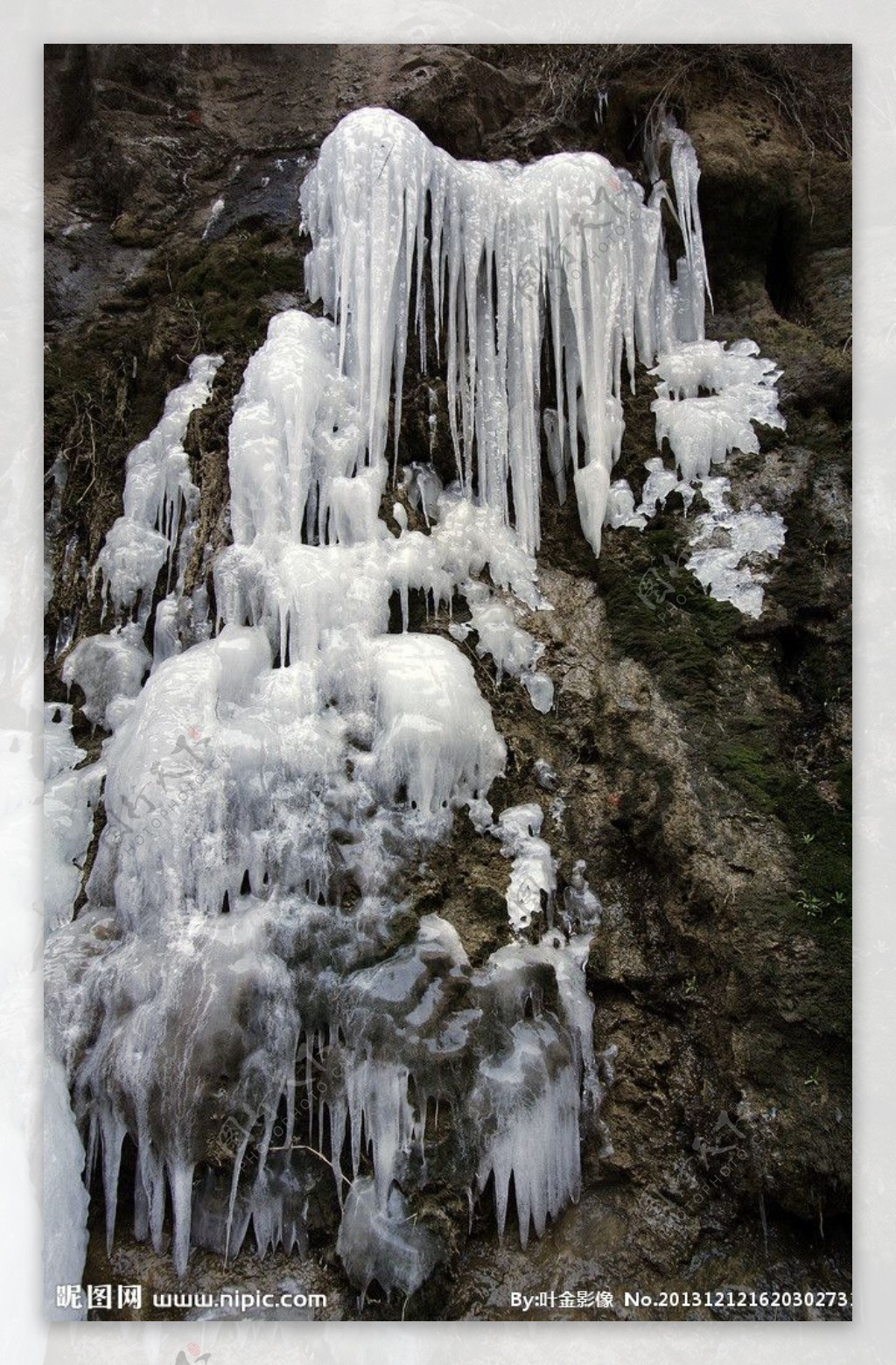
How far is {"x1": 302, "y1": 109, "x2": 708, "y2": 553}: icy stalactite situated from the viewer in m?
3.56

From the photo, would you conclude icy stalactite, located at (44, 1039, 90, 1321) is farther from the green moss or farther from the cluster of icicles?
the green moss

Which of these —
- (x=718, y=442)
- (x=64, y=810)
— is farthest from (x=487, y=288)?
(x=64, y=810)

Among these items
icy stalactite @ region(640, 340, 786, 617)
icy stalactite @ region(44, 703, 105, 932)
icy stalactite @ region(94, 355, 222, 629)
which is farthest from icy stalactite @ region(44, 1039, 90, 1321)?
icy stalactite @ region(640, 340, 786, 617)

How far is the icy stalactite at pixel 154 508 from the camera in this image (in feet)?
11.7

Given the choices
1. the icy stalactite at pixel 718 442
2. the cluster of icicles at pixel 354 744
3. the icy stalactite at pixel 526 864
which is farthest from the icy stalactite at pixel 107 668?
the icy stalactite at pixel 718 442

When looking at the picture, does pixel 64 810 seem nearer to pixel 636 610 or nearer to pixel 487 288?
pixel 636 610

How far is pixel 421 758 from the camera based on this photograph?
3.13 m

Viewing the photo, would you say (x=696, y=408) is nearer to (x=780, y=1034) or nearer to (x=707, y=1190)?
(x=780, y=1034)

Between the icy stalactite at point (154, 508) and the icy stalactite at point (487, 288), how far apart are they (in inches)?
26.4

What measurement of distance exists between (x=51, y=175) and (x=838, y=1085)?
4.03m

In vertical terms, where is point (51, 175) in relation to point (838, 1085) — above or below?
above

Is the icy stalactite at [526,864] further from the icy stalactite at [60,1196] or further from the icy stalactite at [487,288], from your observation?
the icy stalactite at [60,1196]

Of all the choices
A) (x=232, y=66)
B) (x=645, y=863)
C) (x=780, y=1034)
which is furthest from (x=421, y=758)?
(x=232, y=66)

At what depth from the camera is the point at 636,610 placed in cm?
360
